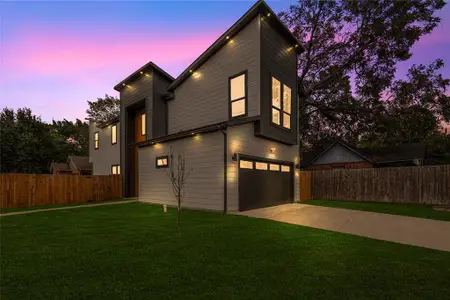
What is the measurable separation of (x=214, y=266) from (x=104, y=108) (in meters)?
46.0

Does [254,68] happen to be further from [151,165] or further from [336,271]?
[336,271]

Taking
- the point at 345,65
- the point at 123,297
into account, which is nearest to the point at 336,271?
the point at 123,297

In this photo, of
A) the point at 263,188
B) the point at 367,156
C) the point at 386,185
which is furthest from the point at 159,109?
the point at 367,156

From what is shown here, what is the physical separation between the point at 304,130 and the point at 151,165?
52.5 feet

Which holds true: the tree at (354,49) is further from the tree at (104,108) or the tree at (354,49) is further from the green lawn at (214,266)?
the tree at (104,108)

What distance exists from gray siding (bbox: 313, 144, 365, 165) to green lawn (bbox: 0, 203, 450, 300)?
2171 cm

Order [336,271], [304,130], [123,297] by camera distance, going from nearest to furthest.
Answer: [123,297] → [336,271] → [304,130]

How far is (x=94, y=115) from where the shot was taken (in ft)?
144

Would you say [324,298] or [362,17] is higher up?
[362,17]

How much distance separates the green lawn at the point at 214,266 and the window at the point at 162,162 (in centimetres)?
646

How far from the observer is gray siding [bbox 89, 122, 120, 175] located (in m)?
19.9

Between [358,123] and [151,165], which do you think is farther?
[358,123]

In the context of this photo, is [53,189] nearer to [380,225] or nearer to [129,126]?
[129,126]

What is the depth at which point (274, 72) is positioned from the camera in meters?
12.3
